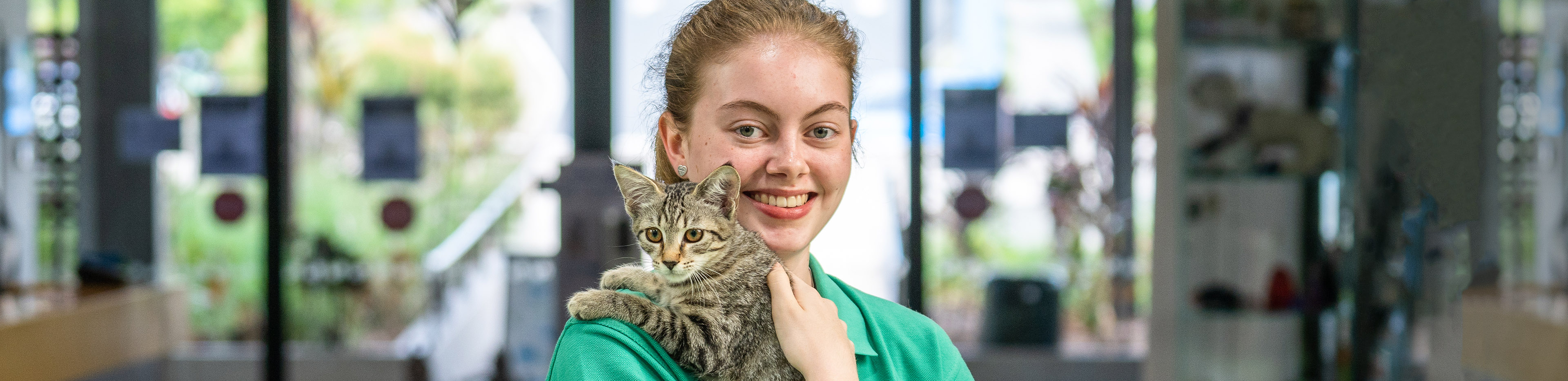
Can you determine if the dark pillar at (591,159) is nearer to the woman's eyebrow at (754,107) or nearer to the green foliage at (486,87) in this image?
the green foliage at (486,87)

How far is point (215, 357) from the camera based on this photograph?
3453 mm

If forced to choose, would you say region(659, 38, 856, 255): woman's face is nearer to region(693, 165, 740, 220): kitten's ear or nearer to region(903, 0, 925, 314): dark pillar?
region(693, 165, 740, 220): kitten's ear

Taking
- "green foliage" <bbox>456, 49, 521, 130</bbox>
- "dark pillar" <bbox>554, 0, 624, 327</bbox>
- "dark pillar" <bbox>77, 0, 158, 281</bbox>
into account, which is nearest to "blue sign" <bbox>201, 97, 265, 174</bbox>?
"dark pillar" <bbox>77, 0, 158, 281</bbox>

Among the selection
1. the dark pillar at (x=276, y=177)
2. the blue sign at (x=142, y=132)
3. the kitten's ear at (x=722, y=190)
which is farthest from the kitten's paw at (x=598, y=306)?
the blue sign at (x=142, y=132)

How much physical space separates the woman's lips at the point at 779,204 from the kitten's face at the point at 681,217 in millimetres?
44

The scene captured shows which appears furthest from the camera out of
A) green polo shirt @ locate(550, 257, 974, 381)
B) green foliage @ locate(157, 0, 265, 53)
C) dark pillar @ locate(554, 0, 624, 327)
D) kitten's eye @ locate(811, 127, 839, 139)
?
green foliage @ locate(157, 0, 265, 53)

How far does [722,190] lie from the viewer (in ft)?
3.03

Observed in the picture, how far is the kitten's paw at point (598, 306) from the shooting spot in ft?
3.03

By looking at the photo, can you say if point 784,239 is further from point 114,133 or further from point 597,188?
point 114,133

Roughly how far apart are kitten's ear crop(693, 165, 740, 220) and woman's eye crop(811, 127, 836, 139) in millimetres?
104

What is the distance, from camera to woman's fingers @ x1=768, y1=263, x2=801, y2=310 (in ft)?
3.17

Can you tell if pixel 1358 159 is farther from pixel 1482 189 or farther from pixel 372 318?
pixel 372 318

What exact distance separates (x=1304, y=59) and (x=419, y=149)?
325 centimetres

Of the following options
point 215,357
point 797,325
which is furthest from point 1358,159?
point 215,357
